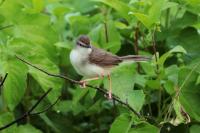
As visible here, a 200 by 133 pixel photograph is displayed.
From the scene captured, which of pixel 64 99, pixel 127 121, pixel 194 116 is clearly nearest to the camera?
pixel 127 121

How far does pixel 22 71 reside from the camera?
3936 millimetres

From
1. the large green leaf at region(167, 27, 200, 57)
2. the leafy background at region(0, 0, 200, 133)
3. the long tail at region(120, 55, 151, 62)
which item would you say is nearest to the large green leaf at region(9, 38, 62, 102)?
the leafy background at region(0, 0, 200, 133)

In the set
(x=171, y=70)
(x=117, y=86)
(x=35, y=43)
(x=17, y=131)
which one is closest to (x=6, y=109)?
(x=17, y=131)

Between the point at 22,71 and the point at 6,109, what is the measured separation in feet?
1.59

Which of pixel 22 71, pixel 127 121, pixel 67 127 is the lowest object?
pixel 67 127

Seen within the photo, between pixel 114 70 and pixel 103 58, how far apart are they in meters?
0.10

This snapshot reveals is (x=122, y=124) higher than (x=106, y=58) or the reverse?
the reverse

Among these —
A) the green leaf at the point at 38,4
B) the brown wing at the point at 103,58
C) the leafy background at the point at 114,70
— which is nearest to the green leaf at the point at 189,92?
the leafy background at the point at 114,70

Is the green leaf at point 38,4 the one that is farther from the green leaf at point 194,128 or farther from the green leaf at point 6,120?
the green leaf at point 194,128

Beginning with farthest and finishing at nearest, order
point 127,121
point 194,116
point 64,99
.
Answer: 1. point 64,99
2. point 194,116
3. point 127,121

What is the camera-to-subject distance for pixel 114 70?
168 inches

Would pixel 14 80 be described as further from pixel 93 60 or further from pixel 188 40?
pixel 188 40

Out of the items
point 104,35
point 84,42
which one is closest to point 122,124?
point 84,42

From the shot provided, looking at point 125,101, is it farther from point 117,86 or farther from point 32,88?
point 32,88
